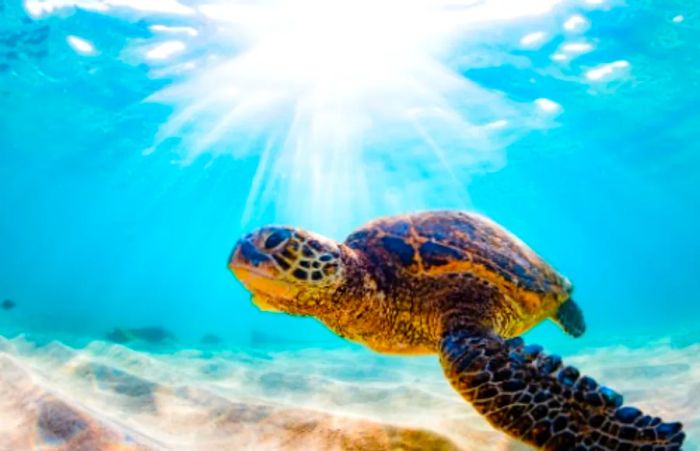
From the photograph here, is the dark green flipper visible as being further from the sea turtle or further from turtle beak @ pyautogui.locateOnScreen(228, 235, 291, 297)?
turtle beak @ pyautogui.locateOnScreen(228, 235, 291, 297)

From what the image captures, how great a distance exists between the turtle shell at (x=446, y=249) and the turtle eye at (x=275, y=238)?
98cm

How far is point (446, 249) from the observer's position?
376 centimetres

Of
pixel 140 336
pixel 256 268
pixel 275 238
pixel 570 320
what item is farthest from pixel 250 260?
pixel 140 336

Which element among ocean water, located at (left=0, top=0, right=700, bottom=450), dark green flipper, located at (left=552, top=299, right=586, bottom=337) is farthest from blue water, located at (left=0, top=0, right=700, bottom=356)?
dark green flipper, located at (left=552, top=299, right=586, bottom=337)

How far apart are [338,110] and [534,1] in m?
10.1

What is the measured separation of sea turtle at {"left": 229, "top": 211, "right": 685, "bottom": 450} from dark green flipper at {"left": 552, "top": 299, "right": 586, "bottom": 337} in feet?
2.49

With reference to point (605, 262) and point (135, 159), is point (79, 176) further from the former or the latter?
point (605, 262)

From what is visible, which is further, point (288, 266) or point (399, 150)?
point (399, 150)

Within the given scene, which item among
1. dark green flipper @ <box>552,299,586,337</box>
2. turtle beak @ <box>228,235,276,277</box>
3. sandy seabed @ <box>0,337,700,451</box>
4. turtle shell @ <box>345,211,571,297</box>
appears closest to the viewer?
sandy seabed @ <box>0,337,700,451</box>

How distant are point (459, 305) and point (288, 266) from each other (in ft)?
4.68

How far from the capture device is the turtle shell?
145 inches

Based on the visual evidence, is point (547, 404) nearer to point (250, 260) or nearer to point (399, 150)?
point (250, 260)

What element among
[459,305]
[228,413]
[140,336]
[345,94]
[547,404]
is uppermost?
[345,94]

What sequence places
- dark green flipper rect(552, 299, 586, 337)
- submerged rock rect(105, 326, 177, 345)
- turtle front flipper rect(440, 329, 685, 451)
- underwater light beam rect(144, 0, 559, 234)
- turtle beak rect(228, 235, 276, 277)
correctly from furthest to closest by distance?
submerged rock rect(105, 326, 177, 345), underwater light beam rect(144, 0, 559, 234), dark green flipper rect(552, 299, 586, 337), turtle beak rect(228, 235, 276, 277), turtle front flipper rect(440, 329, 685, 451)
